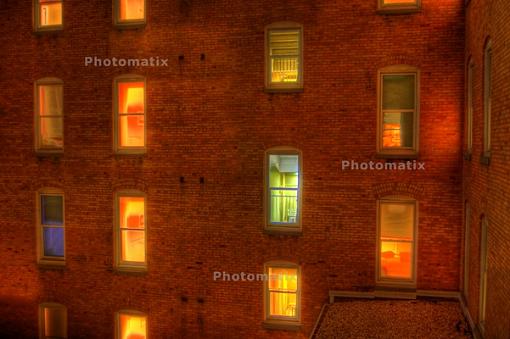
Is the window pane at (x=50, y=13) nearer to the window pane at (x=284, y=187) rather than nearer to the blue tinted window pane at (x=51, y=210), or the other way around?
the blue tinted window pane at (x=51, y=210)

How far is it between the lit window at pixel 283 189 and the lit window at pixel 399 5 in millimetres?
4216

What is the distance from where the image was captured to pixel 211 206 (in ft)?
42.9

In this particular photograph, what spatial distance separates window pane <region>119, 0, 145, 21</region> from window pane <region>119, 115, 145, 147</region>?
110 inches

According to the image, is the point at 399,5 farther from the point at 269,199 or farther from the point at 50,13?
the point at 50,13

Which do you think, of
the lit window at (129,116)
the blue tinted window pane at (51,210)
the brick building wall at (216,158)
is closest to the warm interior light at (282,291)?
the brick building wall at (216,158)

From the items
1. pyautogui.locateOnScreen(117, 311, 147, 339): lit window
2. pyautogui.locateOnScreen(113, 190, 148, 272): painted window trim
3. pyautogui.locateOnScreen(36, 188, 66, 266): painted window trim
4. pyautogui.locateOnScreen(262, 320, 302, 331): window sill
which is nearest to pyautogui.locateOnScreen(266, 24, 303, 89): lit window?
pyautogui.locateOnScreen(113, 190, 148, 272): painted window trim

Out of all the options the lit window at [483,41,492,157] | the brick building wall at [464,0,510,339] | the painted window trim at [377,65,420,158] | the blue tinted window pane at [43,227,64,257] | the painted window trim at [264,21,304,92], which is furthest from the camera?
the blue tinted window pane at [43,227,64,257]

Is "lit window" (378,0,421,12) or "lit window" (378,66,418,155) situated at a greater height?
"lit window" (378,0,421,12)

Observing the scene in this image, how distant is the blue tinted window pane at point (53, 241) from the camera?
14.4 metres

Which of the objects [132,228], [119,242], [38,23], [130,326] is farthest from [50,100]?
[130,326]

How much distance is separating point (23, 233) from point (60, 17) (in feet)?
21.3

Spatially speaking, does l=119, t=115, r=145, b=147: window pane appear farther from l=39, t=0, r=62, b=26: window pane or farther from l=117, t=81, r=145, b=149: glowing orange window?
l=39, t=0, r=62, b=26: window pane

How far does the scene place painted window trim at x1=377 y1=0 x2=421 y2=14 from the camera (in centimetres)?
1173

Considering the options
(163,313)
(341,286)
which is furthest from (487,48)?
(163,313)
